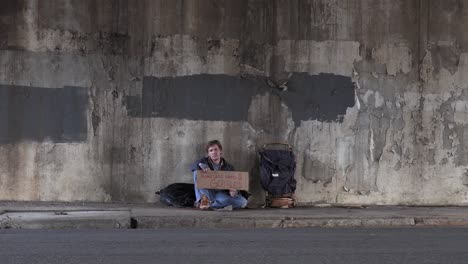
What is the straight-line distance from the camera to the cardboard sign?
35.4 ft

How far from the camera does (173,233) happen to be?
8.81 m

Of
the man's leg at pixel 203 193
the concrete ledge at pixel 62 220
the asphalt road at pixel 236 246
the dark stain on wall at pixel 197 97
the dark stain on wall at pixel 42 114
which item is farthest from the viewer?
the dark stain on wall at pixel 197 97

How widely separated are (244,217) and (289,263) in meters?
3.33

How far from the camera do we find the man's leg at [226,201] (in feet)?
35.6

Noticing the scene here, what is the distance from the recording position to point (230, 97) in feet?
38.5

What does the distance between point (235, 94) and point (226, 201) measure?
2.15 metres

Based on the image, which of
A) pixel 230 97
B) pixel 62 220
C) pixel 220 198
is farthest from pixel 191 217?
pixel 230 97

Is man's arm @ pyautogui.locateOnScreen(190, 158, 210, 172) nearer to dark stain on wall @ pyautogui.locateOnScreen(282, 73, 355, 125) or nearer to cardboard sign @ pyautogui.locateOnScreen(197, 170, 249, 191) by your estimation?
cardboard sign @ pyautogui.locateOnScreen(197, 170, 249, 191)

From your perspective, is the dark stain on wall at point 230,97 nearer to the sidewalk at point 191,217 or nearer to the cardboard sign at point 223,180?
the cardboard sign at point 223,180

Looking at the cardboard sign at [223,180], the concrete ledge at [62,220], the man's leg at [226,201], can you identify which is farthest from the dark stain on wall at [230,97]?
the concrete ledge at [62,220]

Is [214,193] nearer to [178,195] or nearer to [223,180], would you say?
[223,180]

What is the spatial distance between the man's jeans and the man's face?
→ 0.44 meters

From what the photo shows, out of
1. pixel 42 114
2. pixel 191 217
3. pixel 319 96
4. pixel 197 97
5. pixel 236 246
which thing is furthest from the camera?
pixel 319 96

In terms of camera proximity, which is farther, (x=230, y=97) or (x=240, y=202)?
(x=230, y=97)
